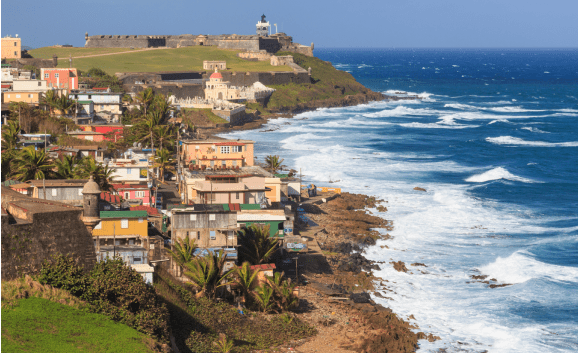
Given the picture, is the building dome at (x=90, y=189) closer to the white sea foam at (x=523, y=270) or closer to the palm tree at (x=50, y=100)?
the white sea foam at (x=523, y=270)

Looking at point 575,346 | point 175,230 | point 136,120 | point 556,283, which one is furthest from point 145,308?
point 136,120

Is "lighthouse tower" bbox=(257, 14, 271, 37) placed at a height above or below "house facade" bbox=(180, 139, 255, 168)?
above

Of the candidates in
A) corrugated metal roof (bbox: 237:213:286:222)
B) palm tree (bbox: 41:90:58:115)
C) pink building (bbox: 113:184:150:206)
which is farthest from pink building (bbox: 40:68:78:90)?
corrugated metal roof (bbox: 237:213:286:222)

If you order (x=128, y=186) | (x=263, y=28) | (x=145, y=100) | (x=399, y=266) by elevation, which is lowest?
(x=399, y=266)

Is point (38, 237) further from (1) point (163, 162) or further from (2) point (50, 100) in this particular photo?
(2) point (50, 100)

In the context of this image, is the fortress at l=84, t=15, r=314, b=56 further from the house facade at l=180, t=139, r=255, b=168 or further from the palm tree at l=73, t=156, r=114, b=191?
the palm tree at l=73, t=156, r=114, b=191

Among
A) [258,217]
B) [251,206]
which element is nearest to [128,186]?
[251,206]

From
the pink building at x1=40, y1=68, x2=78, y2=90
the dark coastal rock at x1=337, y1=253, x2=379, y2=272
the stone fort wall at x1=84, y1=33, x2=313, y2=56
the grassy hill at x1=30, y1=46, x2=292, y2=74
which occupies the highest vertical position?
the stone fort wall at x1=84, y1=33, x2=313, y2=56

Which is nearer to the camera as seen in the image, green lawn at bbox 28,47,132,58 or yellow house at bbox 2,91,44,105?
yellow house at bbox 2,91,44,105
